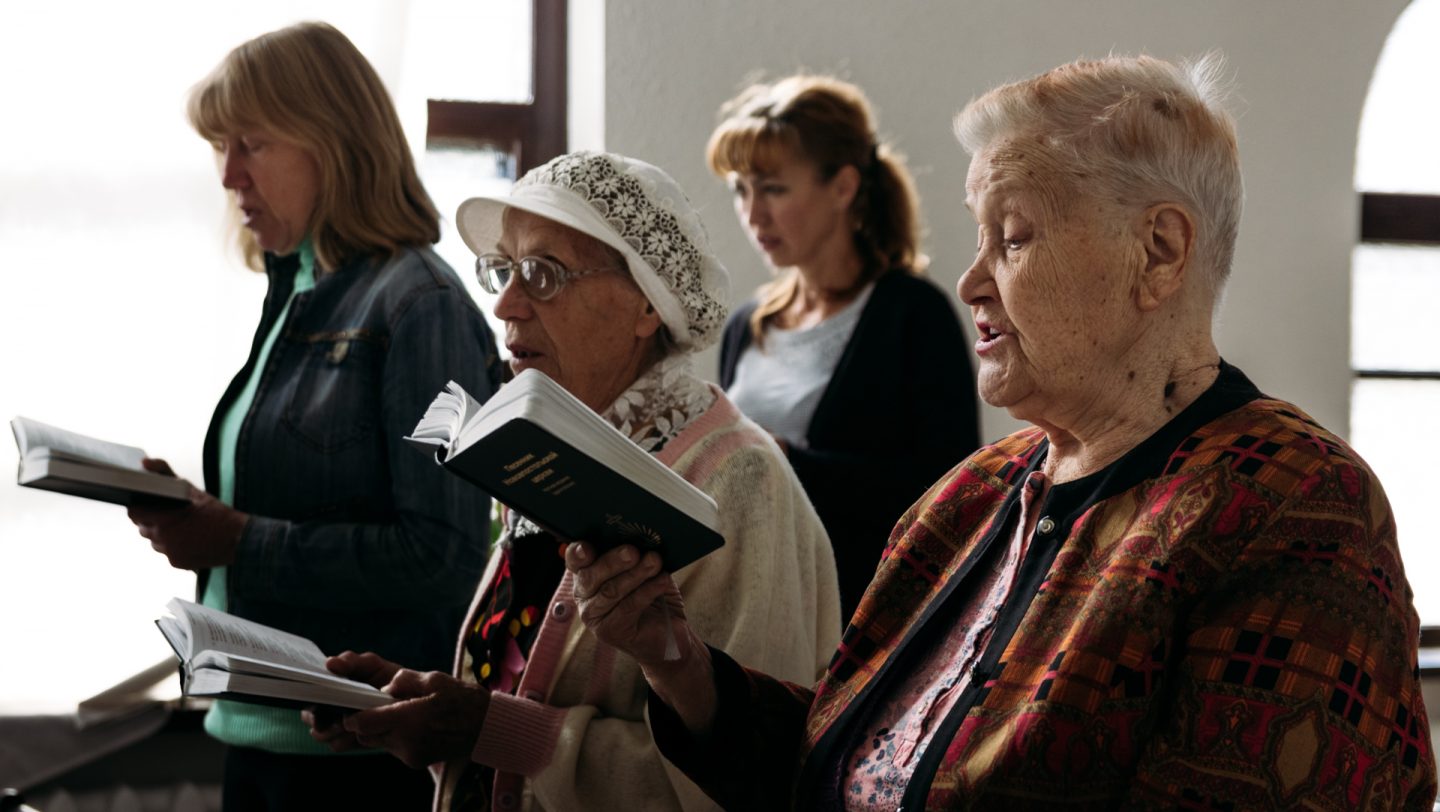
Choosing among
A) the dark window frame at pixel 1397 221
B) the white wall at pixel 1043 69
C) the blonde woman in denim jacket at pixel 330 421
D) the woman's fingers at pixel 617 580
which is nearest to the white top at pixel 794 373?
the white wall at pixel 1043 69

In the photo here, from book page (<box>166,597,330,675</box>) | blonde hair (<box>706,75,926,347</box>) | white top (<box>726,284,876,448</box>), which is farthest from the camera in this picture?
blonde hair (<box>706,75,926,347</box>)

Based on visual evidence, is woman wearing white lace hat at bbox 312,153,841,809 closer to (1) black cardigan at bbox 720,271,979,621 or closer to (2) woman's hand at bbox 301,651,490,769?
(2) woman's hand at bbox 301,651,490,769

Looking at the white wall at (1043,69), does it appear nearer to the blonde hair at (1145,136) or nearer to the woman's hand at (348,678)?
the woman's hand at (348,678)

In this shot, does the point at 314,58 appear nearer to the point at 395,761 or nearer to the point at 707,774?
the point at 395,761

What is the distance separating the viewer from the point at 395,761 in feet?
6.08

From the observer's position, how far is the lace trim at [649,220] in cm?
166

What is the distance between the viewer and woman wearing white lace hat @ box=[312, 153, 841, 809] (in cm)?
149

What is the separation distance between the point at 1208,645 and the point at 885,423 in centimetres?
158

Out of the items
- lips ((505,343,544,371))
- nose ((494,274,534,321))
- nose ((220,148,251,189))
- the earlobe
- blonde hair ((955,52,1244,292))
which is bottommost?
lips ((505,343,544,371))

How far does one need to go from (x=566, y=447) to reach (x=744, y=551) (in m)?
0.50

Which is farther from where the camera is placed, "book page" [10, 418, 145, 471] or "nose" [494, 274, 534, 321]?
"book page" [10, 418, 145, 471]

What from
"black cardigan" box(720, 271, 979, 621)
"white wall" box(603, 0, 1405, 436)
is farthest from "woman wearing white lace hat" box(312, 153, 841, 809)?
"white wall" box(603, 0, 1405, 436)

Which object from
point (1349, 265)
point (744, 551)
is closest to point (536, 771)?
point (744, 551)

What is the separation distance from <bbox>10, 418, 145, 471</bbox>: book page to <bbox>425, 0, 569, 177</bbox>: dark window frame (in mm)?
1742
